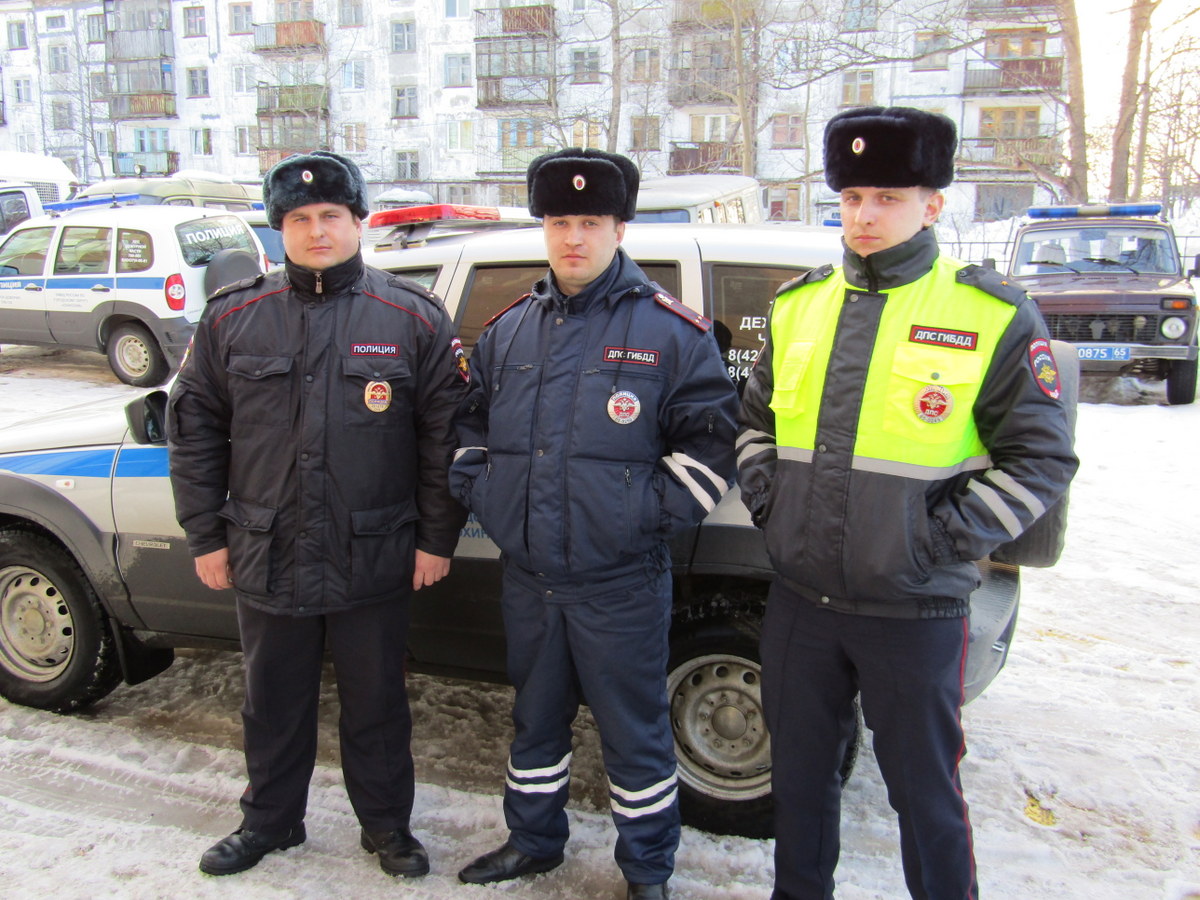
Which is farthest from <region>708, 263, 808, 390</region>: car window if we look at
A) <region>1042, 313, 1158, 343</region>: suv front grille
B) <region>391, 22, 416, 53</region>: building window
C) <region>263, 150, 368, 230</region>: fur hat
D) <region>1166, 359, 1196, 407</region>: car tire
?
<region>391, 22, 416, 53</region>: building window

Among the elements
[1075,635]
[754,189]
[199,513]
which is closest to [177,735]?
[199,513]

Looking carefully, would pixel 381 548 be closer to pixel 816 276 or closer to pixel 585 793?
pixel 585 793

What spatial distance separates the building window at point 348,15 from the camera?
38.3 metres

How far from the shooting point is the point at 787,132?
3569 centimetres

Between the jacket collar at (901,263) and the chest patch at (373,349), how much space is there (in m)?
1.32

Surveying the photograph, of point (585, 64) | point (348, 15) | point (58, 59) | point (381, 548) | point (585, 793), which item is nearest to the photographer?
point (381, 548)

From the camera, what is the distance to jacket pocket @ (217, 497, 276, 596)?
2652 millimetres

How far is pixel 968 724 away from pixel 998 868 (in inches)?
35.1

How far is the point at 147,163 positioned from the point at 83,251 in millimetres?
37612

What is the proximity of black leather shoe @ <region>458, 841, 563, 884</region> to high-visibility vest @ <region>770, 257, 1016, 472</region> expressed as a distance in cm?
151

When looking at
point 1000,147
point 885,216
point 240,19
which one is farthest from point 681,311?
point 240,19

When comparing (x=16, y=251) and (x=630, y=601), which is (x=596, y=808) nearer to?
(x=630, y=601)

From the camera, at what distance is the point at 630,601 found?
256cm

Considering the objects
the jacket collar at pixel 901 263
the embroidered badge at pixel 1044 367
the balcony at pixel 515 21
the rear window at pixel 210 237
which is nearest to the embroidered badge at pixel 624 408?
the jacket collar at pixel 901 263
